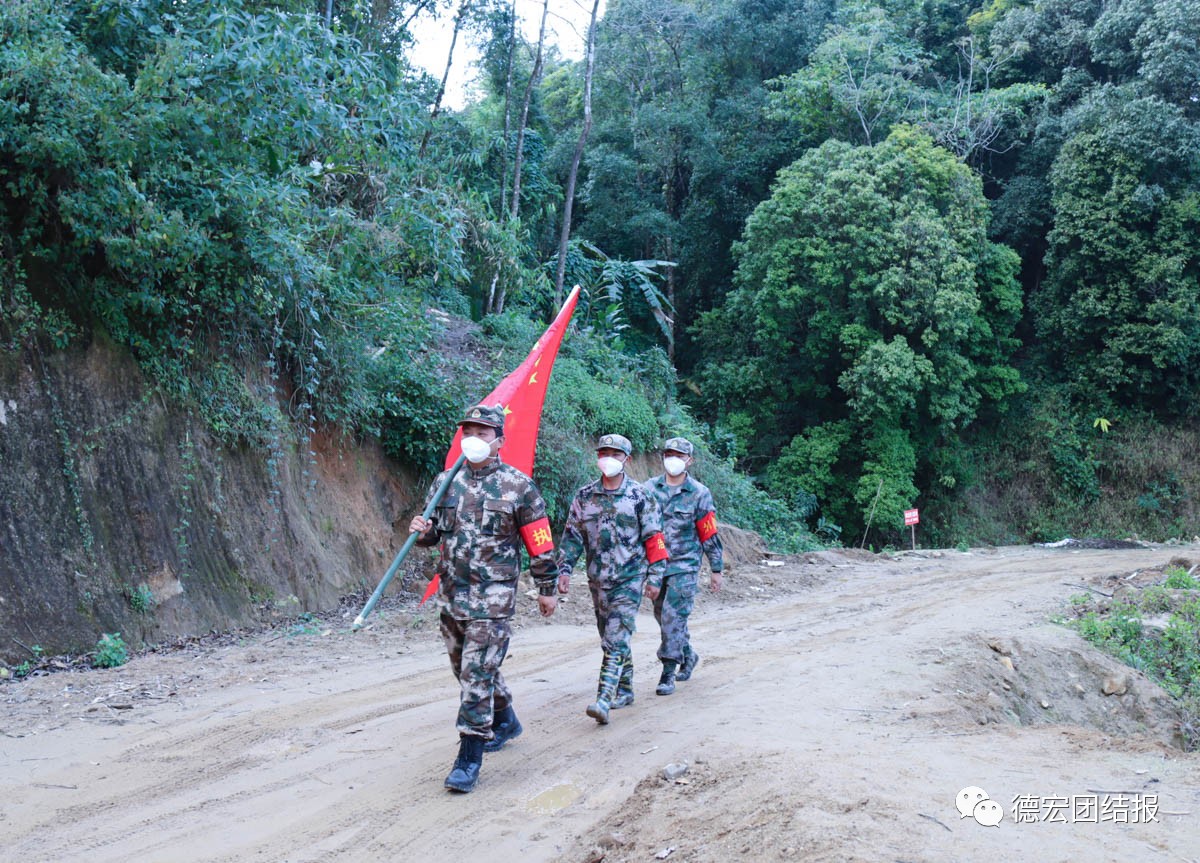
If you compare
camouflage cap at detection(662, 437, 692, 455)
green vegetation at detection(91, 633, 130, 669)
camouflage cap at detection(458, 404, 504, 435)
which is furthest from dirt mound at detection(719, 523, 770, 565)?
camouflage cap at detection(458, 404, 504, 435)

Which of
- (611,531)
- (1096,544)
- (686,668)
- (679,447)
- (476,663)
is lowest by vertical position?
(1096,544)

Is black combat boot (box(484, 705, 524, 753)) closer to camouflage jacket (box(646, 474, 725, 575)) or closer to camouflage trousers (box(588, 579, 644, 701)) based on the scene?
camouflage trousers (box(588, 579, 644, 701))

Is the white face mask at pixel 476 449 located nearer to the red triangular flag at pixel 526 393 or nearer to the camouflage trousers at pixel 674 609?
the camouflage trousers at pixel 674 609

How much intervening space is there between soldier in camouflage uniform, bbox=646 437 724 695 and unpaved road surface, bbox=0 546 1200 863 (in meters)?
0.34

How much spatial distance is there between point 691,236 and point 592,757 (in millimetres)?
30241

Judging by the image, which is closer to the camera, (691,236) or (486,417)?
(486,417)

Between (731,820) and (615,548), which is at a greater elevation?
(615,548)

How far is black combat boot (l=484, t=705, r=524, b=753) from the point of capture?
261 inches

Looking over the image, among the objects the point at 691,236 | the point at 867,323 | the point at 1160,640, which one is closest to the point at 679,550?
the point at 1160,640

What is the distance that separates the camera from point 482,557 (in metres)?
6.07

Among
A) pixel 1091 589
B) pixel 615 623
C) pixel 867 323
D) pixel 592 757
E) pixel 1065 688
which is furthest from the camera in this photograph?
pixel 867 323

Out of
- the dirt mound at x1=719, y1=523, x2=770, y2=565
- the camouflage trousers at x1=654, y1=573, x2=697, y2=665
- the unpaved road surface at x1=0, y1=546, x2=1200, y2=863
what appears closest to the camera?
the unpaved road surface at x1=0, y1=546, x2=1200, y2=863

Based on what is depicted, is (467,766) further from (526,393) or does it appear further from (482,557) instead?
(526,393)

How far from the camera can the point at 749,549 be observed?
1892 cm
